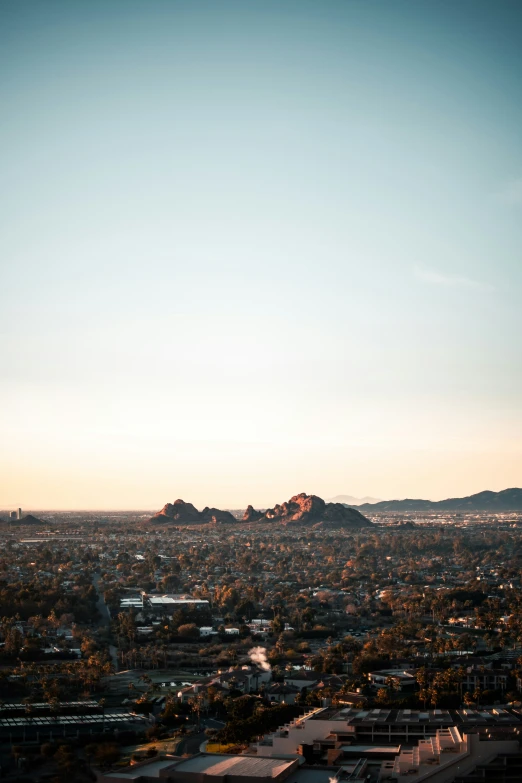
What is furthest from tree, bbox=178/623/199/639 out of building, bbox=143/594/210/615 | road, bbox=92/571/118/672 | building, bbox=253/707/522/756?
building, bbox=253/707/522/756

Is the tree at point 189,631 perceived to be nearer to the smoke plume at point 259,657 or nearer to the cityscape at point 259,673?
the cityscape at point 259,673

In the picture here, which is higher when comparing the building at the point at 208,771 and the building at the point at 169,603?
the building at the point at 169,603

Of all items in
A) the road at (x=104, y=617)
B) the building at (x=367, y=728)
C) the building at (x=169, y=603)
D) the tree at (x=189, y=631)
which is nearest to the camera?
the building at (x=367, y=728)

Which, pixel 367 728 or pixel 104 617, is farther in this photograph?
pixel 104 617

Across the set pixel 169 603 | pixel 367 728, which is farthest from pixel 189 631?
pixel 367 728

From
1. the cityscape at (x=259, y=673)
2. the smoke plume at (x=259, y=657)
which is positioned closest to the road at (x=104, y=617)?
the cityscape at (x=259, y=673)

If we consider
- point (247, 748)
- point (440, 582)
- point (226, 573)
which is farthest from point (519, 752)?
point (226, 573)

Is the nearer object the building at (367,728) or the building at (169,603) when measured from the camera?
the building at (367,728)

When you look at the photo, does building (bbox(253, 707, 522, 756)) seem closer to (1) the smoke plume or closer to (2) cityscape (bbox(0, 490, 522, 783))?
(2) cityscape (bbox(0, 490, 522, 783))

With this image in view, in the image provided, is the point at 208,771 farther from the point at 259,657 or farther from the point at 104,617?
the point at 104,617
